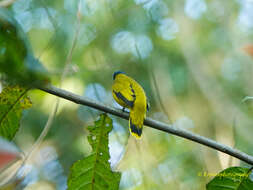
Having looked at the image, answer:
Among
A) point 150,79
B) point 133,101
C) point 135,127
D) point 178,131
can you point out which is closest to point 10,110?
point 178,131

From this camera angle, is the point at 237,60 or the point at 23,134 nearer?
the point at 23,134

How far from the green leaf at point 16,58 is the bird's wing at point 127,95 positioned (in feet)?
6.94

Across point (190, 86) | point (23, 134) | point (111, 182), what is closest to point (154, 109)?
point (190, 86)

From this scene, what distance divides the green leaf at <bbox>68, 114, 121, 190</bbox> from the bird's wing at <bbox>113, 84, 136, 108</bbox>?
136 centimetres

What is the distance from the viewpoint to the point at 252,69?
20.2 ft

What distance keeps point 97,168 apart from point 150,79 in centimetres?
236

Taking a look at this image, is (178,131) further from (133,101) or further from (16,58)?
(133,101)

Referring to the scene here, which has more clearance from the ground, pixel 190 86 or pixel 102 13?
pixel 190 86

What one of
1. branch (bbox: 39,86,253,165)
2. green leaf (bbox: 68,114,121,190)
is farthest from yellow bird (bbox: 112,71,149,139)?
branch (bbox: 39,86,253,165)

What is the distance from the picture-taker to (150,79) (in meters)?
3.67

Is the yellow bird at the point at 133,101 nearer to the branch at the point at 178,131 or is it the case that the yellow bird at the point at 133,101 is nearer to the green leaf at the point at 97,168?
the green leaf at the point at 97,168

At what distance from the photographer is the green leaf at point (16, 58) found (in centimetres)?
66

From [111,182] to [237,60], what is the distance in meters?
7.03

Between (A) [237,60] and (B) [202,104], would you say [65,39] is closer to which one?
(B) [202,104]
